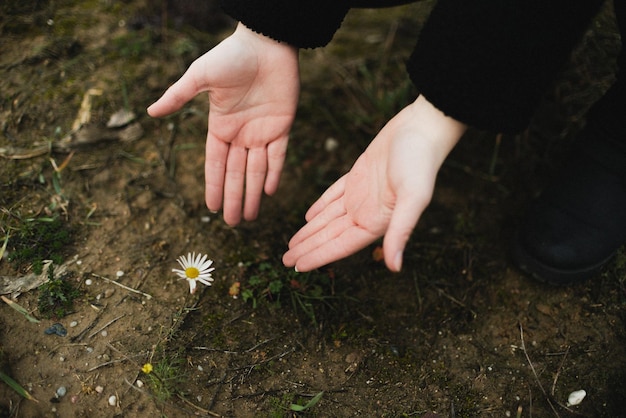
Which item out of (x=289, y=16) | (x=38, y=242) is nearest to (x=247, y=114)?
(x=289, y=16)

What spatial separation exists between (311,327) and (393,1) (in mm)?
1318

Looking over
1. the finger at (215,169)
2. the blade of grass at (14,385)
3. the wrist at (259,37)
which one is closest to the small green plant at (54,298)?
the blade of grass at (14,385)

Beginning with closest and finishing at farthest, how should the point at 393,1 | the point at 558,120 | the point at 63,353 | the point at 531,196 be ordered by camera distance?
the point at 63,353
the point at 393,1
the point at 531,196
the point at 558,120

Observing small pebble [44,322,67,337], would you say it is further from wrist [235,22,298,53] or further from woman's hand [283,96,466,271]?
wrist [235,22,298,53]

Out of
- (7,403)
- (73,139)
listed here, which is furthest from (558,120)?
(7,403)

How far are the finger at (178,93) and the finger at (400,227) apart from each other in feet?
2.63

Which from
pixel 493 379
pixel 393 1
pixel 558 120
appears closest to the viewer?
pixel 493 379

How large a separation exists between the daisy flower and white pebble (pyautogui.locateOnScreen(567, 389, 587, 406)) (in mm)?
1330

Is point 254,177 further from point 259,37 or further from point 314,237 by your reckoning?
point 259,37

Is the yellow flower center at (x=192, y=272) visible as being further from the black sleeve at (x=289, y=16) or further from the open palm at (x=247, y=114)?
the black sleeve at (x=289, y=16)

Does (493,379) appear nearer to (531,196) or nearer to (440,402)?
(440,402)

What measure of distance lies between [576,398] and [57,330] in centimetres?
180

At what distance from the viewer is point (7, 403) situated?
1.57 m

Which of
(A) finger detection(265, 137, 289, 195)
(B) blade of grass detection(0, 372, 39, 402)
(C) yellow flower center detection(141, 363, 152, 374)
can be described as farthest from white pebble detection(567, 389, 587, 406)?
(B) blade of grass detection(0, 372, 39, 402)
